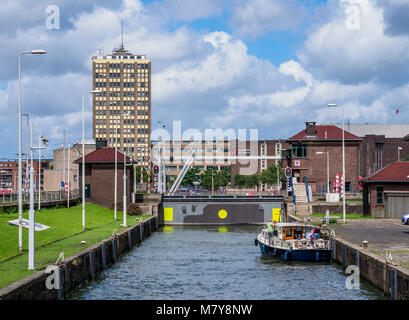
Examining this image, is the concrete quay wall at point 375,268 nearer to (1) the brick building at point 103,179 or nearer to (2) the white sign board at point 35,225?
(2) the white sign board at point 35,225

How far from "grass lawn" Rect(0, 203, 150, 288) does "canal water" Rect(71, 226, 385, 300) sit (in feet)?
9.87

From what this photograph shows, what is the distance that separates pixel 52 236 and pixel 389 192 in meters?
40.3

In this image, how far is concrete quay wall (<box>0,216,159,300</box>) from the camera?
26953 millimetres

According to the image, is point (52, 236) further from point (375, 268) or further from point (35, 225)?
point (375, 268)

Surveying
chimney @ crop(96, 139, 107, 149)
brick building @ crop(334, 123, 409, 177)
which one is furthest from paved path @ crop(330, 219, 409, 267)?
brick building @ crop(334, 123, 409, 177)

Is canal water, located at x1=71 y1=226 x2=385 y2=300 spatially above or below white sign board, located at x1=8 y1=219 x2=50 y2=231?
below

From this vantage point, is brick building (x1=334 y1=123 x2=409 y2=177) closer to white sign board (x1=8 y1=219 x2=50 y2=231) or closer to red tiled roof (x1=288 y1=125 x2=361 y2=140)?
red tiled roof (x1=288 y1=125 x2=361 y2=140)

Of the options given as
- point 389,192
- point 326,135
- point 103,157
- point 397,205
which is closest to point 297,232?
point 389,192

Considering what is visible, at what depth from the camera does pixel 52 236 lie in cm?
5081

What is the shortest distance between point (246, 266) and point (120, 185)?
4344 centimetres

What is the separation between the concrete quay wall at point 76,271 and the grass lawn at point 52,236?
3.07 feet

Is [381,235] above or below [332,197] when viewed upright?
below

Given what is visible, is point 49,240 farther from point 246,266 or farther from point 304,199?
point 304,199

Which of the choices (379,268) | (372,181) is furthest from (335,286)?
(372,181)
